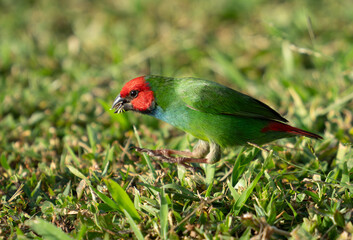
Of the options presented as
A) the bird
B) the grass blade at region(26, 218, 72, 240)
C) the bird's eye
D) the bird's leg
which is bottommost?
the bird's leg

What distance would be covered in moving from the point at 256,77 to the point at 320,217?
2821 mm

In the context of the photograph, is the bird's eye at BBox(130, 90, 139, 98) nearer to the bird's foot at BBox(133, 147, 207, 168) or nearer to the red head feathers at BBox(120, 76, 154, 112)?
the red head feathers at BBox(120, 76, 154, 112)

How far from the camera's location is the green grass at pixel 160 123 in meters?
2.49

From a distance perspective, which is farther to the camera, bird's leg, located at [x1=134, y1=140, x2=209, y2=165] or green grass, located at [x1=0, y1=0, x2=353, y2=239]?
bird's leg, located at [x1=134, y1=140, x2=209, y2=165]

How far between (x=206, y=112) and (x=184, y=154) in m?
0.50

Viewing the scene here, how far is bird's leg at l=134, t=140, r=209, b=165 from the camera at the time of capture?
304cm

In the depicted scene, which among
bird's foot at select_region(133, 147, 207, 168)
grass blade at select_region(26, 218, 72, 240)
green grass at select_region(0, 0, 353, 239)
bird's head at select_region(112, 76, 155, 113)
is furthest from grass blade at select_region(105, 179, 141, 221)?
bird's head at select_region(112, 76, 155, 113)

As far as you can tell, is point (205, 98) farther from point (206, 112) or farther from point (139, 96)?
point (139, 96)

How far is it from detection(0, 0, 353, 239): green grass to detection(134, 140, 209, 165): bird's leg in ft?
0.25

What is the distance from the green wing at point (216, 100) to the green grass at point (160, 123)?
0.33 metres

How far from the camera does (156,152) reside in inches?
122

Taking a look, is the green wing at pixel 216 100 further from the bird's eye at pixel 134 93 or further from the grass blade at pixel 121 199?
the grass blade at pixel 121 199

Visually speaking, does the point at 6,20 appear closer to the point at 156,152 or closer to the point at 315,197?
the point at 156,152

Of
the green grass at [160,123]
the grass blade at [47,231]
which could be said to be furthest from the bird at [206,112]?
the grass blade at [47,231]
